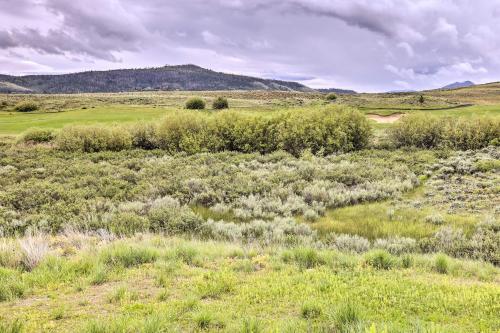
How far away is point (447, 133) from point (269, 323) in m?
22.0

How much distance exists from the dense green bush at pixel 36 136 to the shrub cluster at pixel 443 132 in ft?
80.5

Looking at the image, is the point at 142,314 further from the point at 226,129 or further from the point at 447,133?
the point at 447,133

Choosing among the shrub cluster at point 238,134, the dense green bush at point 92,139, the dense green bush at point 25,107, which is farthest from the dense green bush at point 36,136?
the dense green bush at point 25,107

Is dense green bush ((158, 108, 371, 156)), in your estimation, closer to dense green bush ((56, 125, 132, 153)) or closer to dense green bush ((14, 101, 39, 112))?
dense green bush ((56, 125, 132, 153))

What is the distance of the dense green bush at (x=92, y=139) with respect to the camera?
1017 inches

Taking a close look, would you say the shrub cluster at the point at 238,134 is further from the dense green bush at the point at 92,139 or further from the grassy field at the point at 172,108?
the grassy field at the point at 172,108

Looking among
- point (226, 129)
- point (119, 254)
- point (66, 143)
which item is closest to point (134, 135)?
point (66, 143)

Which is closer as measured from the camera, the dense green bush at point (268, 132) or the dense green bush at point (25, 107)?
the dense green bush at point (268, 132)

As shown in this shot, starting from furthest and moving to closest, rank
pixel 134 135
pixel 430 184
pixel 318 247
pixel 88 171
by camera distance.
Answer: pixel 134 135 < pixel 88 171 < pixel 430 184 < pixel 318 247

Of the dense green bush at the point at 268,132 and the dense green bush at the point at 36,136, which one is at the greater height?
the dense green bush at the point at 268,132

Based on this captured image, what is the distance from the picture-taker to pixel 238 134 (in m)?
25.1

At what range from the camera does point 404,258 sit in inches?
281

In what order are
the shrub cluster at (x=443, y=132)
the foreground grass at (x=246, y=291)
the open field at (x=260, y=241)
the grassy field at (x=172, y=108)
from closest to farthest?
the foreground grass at (x=246, y=291) → the open field at (x=260, y=241) → the shrub cluster at (x=443, y=132) → the grassy field at (x=172, y=108)

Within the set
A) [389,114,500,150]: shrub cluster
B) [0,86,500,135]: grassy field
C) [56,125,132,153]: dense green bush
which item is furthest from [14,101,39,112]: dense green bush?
[389,114,500,150]: shrub cluster
